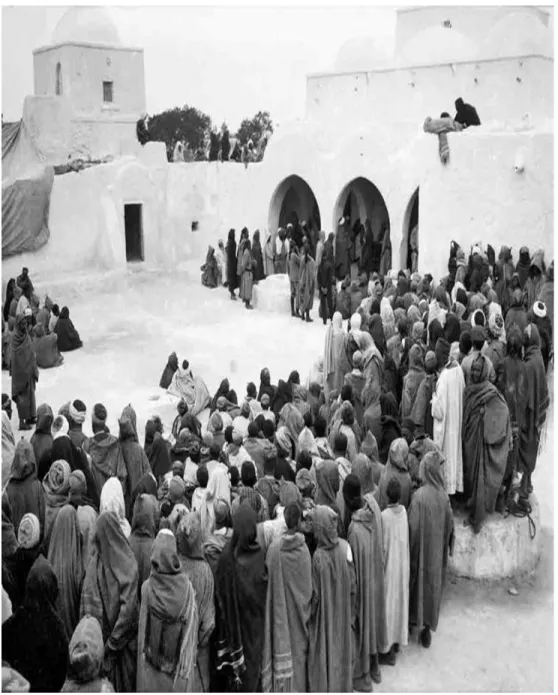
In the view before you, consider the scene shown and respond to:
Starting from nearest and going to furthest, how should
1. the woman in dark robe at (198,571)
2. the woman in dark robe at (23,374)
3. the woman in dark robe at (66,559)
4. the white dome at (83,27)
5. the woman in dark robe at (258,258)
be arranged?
the woman in dark robe at (198,571) < the woman in dark robe at (66,559) < the woman in dark robe at (23,374) < the woman in dark robe at (258,258) < the white dome at (83,27)

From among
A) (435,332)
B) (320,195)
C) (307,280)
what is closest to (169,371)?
(307,280)

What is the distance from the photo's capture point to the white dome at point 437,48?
61.7ft

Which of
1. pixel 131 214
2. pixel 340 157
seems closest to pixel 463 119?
pixel 340 157

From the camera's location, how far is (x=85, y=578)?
5.29m

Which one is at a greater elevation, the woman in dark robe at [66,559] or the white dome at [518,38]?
the white dome at [518,38]

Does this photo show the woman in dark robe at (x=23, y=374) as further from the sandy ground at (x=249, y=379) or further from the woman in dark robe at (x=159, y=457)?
the woman in dark robe at (x=159, y=457)

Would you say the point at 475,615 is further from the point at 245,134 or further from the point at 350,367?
the point at 245,134

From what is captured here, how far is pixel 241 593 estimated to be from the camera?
17.5 ft

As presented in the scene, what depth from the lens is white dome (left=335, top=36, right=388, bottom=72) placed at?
69.1 feet

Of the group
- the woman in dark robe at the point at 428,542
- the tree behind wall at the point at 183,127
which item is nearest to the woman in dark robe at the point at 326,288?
the woman in dark robe at the point at 428,542

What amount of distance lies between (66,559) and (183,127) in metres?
30.9

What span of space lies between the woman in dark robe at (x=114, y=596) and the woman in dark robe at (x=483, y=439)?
9.75 feet

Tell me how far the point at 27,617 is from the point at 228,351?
9.41m

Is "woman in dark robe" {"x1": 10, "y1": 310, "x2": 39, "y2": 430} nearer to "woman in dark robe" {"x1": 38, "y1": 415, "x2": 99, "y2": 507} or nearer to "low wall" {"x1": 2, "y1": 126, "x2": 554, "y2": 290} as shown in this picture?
"woman in dark robe" {"x1": 38, "y1": 415, "x2": 99, "y2": 507}
